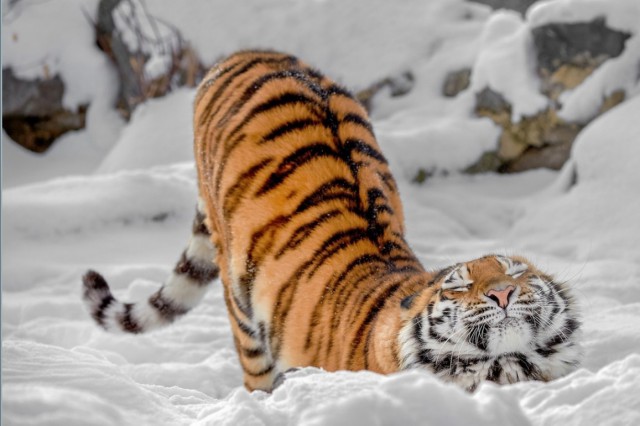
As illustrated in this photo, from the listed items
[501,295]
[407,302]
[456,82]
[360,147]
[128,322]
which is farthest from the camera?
[456,82]

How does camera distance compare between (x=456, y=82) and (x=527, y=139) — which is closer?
(x=527, y=139)

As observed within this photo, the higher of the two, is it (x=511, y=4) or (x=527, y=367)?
(x=527, y=367)

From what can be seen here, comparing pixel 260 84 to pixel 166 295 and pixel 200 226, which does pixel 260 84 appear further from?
pixel 166 295

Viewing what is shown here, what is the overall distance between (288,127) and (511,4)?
4592mm

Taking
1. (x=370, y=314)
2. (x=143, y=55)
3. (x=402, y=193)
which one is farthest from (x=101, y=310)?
(x=143, y=55)

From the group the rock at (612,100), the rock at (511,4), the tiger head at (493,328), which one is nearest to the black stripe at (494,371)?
the tiger head at (493,328)

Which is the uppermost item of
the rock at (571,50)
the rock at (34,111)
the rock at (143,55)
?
the rock at (571,50)

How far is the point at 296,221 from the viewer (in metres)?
1.74

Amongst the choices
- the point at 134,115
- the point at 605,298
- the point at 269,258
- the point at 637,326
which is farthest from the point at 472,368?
the point at 134,115

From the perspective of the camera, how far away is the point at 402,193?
3.75 meters

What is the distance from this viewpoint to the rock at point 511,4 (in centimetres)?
587

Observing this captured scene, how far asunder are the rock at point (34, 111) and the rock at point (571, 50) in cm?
371

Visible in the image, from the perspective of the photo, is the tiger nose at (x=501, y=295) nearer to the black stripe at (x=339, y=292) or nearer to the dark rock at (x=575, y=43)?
the black stripe at (x=339, y=292)

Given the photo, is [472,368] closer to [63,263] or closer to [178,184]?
[63,263]
